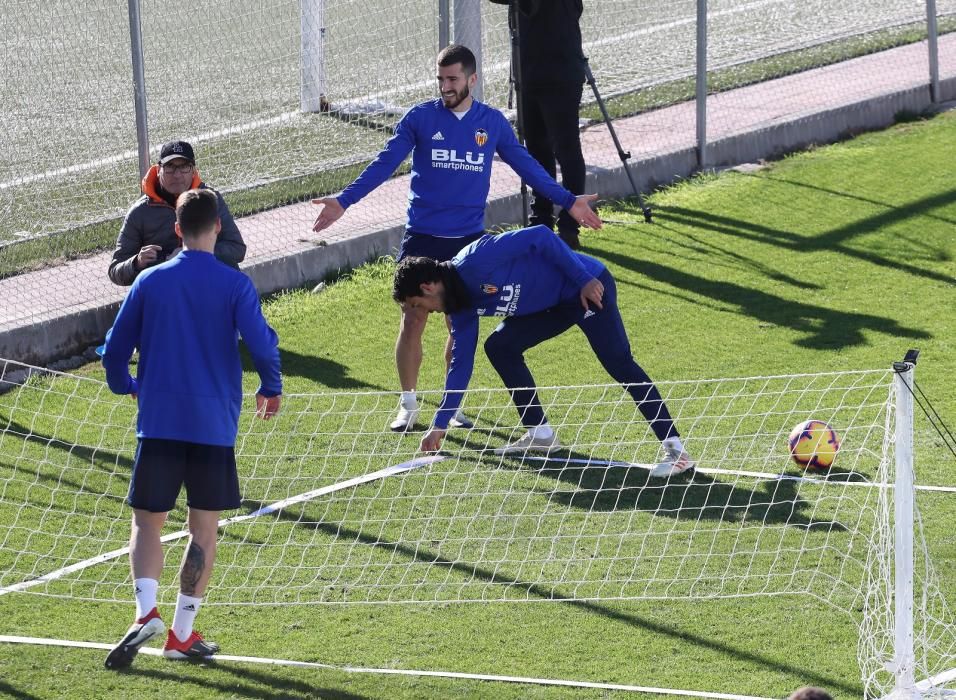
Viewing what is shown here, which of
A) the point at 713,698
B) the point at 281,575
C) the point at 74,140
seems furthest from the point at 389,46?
the point at 713,698

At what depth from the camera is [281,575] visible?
6.95 meters

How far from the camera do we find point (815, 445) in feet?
25.5

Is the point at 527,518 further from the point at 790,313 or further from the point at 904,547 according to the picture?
the point at 790,313

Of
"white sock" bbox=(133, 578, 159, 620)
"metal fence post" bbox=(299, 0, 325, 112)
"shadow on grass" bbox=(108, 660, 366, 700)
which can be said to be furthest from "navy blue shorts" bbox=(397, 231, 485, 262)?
"metal fence post" bbox=(299, 0, 325, 112)

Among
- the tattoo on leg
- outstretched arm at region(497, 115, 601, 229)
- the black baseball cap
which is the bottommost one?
the tattoo on leg

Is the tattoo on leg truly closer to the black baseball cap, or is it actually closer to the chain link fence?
the black baseball cap

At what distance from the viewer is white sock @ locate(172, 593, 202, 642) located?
6.06 m

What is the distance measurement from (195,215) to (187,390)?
2.24 feet

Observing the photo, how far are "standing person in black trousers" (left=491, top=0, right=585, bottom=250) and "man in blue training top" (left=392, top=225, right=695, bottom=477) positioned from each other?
3.21 metres

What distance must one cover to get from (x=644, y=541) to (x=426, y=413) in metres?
2.15

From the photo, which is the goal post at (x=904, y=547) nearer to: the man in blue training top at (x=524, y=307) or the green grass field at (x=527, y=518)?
the green grass field at (x=527, y=518)

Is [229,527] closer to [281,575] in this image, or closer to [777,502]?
[281,575]

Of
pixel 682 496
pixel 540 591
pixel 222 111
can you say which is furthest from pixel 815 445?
pixel 222 111

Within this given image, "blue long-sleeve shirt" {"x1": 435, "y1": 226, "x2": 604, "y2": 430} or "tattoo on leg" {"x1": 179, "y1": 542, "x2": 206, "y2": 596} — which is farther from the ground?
"blue long-sleeve shirt" {"x1": 435, "y1": 226, "x2": 604, "y2": 430}
